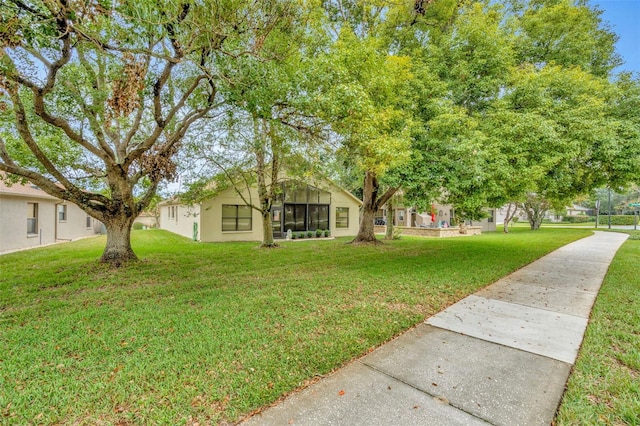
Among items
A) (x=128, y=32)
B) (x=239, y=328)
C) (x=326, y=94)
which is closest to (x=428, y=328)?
(x=239, y=328)

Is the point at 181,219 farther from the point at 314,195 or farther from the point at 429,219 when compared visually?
the point at 429,219

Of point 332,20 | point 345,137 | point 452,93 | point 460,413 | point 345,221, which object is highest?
point 332,20

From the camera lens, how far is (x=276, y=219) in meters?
18.2

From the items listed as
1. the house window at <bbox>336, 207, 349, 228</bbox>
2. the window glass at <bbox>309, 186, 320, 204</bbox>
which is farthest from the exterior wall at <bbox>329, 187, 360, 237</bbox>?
the window glass at <bbox>309, 186, 320, 204</bbox>

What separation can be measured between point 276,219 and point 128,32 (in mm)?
13836

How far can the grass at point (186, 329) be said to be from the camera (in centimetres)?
277

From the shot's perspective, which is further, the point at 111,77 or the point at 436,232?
the point at 436,232

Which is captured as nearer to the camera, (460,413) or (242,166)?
(460,413)

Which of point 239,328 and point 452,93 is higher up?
point 452,93

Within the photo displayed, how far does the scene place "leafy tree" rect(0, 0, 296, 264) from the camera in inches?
158

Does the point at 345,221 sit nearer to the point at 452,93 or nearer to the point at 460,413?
the point at 452,93

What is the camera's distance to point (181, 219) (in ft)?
67.8

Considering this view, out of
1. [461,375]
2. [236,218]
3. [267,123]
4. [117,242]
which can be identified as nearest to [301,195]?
[236,218]

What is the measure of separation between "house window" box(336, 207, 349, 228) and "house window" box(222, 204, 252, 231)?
21.4 ft
